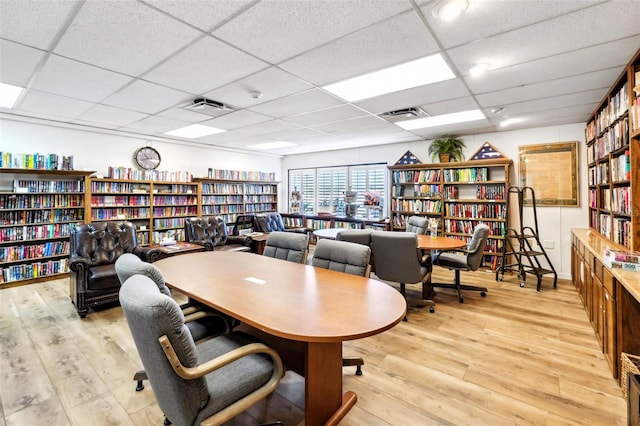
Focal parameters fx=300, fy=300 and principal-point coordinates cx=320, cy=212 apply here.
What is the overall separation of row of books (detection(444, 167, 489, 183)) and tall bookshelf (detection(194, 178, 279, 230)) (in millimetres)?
4318

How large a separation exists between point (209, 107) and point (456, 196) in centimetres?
444

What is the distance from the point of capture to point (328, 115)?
4.23 meters

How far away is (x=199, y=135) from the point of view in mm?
5613

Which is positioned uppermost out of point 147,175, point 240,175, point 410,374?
point 240,175

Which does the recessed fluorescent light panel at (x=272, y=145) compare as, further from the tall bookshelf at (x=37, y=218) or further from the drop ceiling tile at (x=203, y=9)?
the drop ceiling tile at (x=203, y=9)

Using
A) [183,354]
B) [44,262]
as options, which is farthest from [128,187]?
[183,354]

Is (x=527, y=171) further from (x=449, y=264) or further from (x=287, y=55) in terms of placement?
(x=287, y=55)

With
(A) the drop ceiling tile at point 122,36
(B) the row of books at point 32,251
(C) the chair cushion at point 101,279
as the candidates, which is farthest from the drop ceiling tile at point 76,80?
(B) the row of books at point 32,251

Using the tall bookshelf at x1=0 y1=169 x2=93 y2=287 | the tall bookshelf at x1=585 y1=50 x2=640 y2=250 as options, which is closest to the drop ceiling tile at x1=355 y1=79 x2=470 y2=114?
the tall bookshelf at x1=585 y1=50 x2=640 y2=250

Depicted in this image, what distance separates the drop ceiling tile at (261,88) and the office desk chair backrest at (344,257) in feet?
5.30

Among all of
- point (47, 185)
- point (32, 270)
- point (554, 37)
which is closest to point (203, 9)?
point (554, 37)

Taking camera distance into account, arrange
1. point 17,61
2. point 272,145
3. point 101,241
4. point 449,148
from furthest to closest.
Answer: point 272,145, point 449,148, point 101,241, point 17,61

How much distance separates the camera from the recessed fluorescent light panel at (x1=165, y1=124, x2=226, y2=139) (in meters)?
4.96

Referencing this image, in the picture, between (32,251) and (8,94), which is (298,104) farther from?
(32,251)
